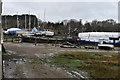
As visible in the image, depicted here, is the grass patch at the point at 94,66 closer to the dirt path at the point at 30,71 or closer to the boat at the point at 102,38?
the dirt path at the point at 30,71

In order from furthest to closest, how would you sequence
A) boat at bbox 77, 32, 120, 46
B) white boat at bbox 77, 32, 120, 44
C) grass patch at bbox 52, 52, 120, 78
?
white boat at bbox 77, 32, 120, 44 → boat at bbox 77, 32, 120, 46 → grass patch at bbox 52, 52, 120, 78

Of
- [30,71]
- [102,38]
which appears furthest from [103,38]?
[30,71]

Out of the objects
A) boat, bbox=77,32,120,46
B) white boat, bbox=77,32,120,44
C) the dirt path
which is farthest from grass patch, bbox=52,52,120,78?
white boat, bbox=77,32,120,44

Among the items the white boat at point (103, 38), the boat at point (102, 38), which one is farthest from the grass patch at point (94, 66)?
the white boat at point (103, 38)

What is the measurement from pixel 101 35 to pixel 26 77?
138 ft

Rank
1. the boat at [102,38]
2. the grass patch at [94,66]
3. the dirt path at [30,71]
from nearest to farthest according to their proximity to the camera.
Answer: the dirt path at [30,71] < the grass patch at [94,66] < the boat at [102,38]

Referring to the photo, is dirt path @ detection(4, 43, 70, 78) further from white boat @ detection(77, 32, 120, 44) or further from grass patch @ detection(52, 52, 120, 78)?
white boat @ detection(77, 32, 120, 44)

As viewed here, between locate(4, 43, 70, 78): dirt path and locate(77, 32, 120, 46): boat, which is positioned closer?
locate(4, 43, 70, 78): dirt path

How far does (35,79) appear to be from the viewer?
9992mm

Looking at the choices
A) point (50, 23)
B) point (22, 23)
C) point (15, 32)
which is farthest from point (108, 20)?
point (15, 32)

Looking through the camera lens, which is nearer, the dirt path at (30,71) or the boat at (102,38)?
the dirt path at (30,71)

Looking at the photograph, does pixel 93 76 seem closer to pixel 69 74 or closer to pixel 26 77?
pixel 69 74

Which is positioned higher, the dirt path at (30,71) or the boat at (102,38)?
the boat at (102,38)

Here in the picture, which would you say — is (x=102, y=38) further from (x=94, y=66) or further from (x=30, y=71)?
(x=30, y=71)
